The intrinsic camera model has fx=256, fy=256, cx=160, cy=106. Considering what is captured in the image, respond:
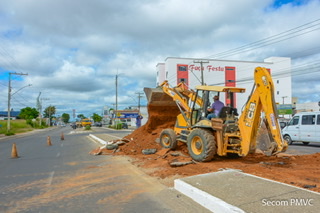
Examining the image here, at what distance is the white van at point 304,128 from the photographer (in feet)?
50.4

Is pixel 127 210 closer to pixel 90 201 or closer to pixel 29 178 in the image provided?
pixel 90 201

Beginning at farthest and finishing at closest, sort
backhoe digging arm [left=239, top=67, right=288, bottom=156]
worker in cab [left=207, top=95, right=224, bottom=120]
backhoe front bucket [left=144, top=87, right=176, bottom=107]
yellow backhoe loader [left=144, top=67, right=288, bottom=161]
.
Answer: backhoe front bucket [left=144, top=87, right=176, bottom=107], worker in cab [left=207, top=95, right=224, bottom=120], yellow backhoe loader [left=144, top=67, right=288, bottom=161], backhoe digging arm [left=239, top=67, right=288, bottom=156]

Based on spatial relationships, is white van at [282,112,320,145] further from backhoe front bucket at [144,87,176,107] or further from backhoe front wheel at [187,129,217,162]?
backhoe front wheel at [187,129,217,162]

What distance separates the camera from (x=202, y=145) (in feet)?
27.3

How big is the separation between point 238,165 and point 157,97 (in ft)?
19.5

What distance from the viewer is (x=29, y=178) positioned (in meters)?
7.44

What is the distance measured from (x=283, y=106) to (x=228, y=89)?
44433 mm

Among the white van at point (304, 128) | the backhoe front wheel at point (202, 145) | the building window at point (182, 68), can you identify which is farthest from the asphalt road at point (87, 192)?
the building window at point (182, 68)

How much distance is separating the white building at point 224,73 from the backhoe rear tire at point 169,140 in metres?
39.9

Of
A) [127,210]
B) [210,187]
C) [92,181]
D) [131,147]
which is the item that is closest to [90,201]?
[127,210]

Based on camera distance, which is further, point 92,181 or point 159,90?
point 159,90

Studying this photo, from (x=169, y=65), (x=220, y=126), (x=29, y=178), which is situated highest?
(x=169, y=65)

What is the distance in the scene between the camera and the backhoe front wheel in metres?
8.09
